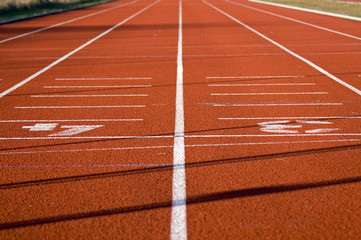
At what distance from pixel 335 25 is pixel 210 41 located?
7.88 m

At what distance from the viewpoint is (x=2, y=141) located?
20.5 ft

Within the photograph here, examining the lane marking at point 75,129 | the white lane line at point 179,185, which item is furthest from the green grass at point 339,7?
the lane marking at point 75,129

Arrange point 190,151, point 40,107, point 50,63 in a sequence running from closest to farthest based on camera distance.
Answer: point 190,151, point 40,107, point 50,63

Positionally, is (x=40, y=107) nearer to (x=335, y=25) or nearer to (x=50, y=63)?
(x=50, y=63)

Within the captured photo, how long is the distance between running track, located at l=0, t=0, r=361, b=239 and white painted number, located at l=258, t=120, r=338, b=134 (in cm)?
3

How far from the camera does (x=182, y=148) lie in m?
5.85

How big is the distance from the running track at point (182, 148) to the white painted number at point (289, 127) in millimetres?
28

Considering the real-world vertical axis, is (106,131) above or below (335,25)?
above

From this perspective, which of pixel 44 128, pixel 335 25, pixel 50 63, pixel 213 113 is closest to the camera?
pixel 44 128

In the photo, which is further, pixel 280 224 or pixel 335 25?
pixel 335 25

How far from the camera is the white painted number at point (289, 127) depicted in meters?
6.43

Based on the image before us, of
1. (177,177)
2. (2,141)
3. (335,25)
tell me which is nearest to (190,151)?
(177,177)

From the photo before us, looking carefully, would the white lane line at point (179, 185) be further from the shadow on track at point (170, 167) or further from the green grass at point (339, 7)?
the green grass at point (339, 7)

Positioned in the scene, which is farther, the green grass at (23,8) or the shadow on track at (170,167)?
the green grass at (23,8)
